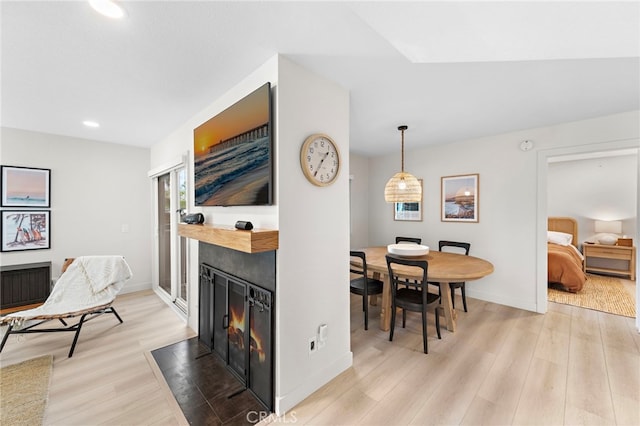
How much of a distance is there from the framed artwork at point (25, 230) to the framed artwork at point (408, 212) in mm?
5192

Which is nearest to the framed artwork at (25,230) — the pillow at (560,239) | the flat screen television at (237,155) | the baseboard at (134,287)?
the baseboard at (134,287)

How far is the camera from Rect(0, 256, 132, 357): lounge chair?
8.02 feet

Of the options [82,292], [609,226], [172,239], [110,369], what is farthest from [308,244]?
[609,226]

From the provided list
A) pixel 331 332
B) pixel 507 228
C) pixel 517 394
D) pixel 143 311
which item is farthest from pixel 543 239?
pixel 143 311

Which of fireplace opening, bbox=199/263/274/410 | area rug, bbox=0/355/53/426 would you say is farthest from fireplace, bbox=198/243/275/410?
area rug, bbox=0/355/53/426

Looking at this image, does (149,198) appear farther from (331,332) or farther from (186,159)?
(331,332)

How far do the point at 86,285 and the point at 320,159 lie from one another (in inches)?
120

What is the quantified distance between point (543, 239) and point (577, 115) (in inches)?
58.2

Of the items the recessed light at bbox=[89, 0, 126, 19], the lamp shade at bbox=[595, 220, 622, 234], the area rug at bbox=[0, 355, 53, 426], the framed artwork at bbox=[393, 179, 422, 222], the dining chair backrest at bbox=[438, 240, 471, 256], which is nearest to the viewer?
the recessed light at bbox=[89, 0, 126, 19]

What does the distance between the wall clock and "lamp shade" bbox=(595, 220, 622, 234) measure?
6138 mm

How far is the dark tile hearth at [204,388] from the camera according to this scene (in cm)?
166

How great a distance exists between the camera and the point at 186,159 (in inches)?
115

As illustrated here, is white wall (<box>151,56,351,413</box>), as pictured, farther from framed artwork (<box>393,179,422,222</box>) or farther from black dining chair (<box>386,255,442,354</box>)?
framed artwork (<box>393,179,422,222</box>)

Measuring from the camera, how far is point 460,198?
3.95 m
